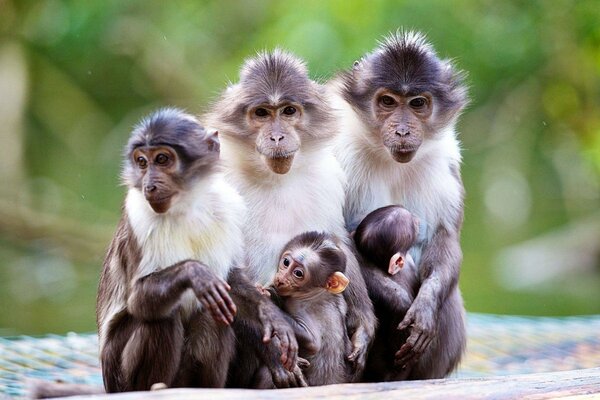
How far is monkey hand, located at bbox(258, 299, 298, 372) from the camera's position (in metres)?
5.17

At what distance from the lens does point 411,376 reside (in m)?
6.15

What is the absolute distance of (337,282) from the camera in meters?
5.51

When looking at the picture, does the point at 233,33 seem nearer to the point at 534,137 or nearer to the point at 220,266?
the point at 534,137

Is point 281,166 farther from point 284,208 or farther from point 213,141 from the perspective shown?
point 213,141

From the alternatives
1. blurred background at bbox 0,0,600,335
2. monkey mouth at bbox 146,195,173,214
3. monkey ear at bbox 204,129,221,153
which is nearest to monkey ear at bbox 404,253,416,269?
monkey ear at bbox 204,129,221,153

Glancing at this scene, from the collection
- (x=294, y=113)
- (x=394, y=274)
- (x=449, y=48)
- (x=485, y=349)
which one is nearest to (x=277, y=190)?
(x=294, y=113)

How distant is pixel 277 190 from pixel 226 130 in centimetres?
43

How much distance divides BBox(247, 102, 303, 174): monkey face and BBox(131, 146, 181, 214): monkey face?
2.11ft

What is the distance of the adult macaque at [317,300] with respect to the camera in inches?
215

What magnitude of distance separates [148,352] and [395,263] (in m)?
1.57

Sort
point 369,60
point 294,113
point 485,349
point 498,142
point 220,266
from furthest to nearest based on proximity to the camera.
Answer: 1. point 498,142
2. point 485,349
3. point 369,60
4. point 294,113
5. point 220,266

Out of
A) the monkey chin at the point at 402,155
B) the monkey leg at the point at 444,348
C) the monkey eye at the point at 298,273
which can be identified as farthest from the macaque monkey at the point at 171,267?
the monkey leg at the point at 444,348

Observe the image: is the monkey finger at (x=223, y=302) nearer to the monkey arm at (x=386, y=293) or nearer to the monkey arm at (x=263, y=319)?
the monkey arm at (x=263, y=319)

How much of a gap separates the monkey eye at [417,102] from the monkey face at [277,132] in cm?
77
